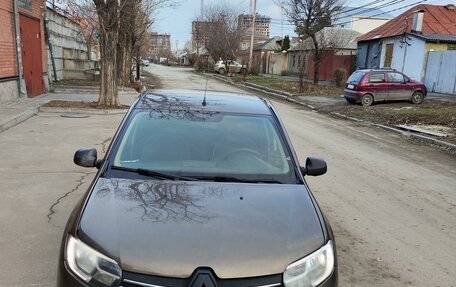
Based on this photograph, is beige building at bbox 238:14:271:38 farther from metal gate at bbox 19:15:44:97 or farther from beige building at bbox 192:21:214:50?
metal gate at bbox 19:15:44:97

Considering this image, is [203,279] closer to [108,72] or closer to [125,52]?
[108,72]

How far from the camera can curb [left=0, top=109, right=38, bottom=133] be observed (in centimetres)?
1081

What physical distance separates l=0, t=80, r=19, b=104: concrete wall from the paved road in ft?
32.0

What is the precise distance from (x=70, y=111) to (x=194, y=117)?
11755 mm

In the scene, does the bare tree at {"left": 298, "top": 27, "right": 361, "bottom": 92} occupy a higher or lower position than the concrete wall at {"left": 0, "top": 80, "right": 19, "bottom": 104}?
higher

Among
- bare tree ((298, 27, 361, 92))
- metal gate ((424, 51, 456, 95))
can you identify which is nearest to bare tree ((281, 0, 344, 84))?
bare tree ((298, 27, 361, 92))

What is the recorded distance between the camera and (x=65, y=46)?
30.0m

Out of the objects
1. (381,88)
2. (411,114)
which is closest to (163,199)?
(411,114)

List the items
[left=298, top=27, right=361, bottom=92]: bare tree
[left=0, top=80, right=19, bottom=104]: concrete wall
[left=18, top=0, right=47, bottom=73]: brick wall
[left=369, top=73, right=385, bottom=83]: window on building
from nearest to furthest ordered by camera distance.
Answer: [left=0, top=80, right=19, bottom=104]: concrete wall < [left=18, top=0, right=47, bottom=73]: brick wall < [left=369, top=73, right=385, bottom=83]: window on building < [left=298, top=27, right=361, bottom=92]: bare tree

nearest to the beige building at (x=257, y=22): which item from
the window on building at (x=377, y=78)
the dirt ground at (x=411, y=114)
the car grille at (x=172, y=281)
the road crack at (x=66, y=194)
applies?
the window on building at (x=377, y=78)

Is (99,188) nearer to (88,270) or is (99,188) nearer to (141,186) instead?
(141,186)

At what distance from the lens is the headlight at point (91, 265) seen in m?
2.39

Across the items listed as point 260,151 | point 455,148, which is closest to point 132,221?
point 260,151

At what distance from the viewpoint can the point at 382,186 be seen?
7.25m
